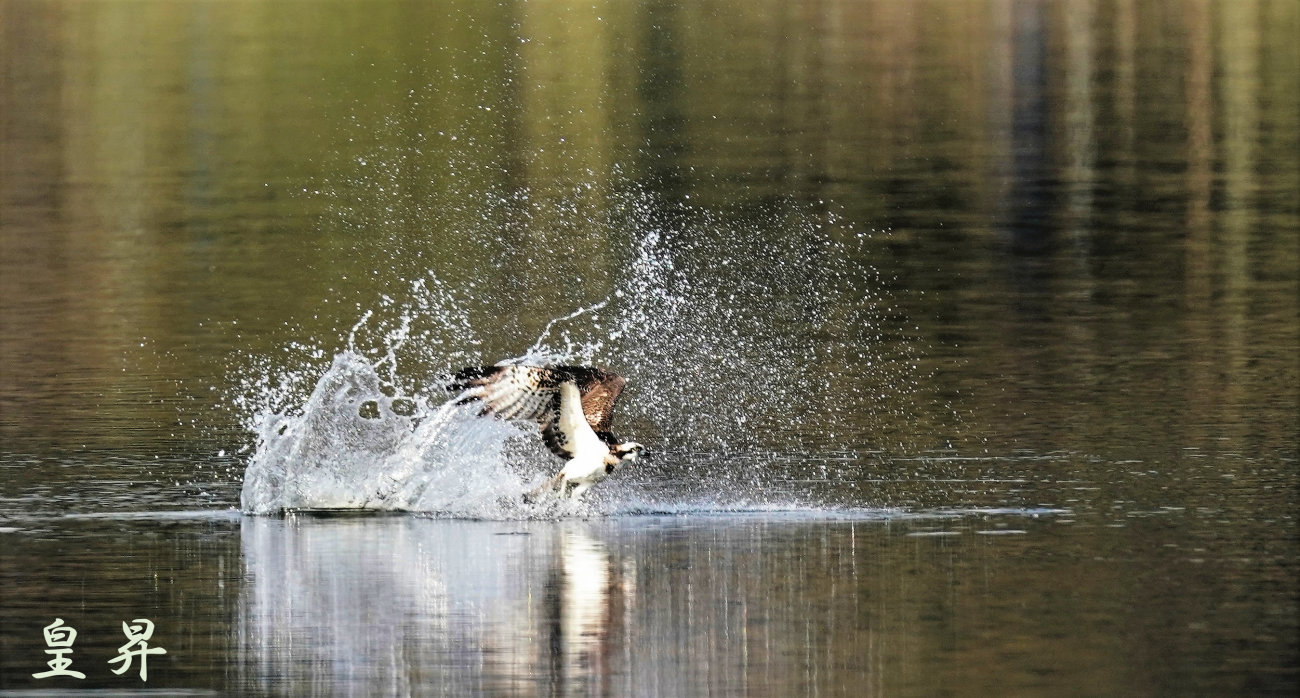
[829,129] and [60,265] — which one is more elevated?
[829,129]

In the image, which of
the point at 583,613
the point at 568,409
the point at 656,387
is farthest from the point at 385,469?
the point at 656,387

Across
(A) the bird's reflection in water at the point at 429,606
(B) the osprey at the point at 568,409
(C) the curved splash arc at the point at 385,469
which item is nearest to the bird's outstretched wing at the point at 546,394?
(B) the osprey at the point at 568,409

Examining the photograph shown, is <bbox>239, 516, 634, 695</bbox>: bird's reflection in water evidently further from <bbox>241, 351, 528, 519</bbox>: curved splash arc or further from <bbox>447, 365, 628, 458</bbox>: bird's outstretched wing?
<bbox>447, 365, 628, 458</bbox>: bird's outstretched wing

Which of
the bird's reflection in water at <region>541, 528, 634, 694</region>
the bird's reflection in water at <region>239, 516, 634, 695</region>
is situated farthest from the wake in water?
the bird's reflection in water at <region>541, 528, 634, 694</region>

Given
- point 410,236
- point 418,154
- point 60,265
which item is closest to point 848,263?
point 410,236

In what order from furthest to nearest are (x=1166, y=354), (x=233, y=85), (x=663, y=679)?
(x=233, y=85), (x=1166, y=354), (x=663, y=679)

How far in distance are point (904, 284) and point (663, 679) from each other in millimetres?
16484

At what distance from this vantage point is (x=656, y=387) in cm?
2295

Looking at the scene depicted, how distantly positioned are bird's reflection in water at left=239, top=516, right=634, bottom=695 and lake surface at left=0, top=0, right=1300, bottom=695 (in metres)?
0.05

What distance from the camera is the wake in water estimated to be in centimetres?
1788

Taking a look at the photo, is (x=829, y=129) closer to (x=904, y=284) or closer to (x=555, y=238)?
(x=555, y=238)

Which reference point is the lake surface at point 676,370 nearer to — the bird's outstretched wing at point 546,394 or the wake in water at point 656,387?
the wake in water at point 656,387

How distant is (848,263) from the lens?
30.2 meters

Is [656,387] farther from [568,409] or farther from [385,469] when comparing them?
[568,409]
